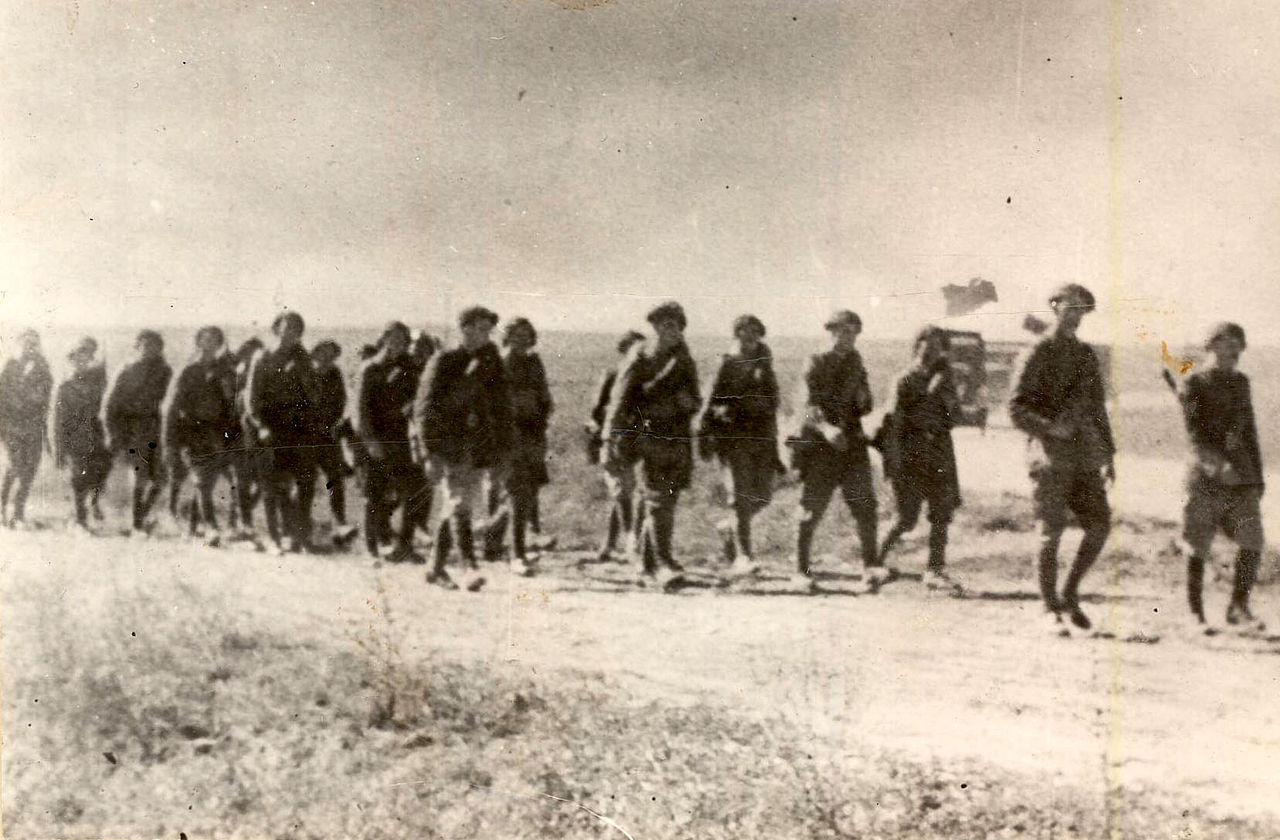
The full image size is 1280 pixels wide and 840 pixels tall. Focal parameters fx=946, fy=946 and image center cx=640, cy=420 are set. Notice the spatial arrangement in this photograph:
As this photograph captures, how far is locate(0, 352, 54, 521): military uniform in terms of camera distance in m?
→ 4.66

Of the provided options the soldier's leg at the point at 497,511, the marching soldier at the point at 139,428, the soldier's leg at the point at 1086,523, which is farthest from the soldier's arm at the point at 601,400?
the marching soldier at the point at 139,428

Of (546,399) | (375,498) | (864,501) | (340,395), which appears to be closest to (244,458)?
(340,395)

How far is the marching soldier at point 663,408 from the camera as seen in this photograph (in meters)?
4.17

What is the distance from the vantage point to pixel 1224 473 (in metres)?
3.86

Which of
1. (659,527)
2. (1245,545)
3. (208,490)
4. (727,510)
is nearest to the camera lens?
(1245,545)

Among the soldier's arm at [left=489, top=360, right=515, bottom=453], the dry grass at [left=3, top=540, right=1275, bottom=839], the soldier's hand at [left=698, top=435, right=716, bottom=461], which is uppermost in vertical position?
the soldier's arm at [left=489, top=360, right=515, bottom=453]

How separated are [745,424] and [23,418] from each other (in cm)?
357

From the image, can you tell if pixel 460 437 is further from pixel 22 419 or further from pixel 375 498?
pixel 22 419

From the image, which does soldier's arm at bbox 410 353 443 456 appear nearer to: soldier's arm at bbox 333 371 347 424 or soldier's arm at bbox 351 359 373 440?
soldier's arm at bbox 351 359 373 440

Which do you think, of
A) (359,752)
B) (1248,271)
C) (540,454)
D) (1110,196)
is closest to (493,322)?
(540,454)

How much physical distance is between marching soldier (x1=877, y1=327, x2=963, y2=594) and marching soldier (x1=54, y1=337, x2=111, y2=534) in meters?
3.76

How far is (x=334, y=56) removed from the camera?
14.1 ft

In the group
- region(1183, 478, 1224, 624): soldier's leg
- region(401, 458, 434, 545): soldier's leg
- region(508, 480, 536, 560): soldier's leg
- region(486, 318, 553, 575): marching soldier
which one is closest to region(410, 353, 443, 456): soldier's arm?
region(401, 458, 434, 545): soldier's leg

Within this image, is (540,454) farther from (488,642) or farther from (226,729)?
(226,729)
